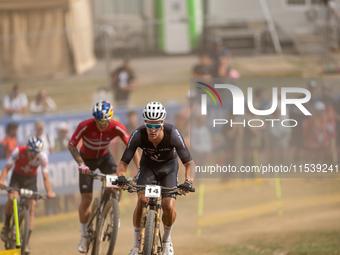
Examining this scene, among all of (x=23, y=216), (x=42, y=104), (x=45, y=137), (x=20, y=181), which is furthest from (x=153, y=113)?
(x=42, y=104)

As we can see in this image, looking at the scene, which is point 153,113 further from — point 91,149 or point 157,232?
point 91,149

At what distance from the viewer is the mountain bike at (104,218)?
26.8 feet

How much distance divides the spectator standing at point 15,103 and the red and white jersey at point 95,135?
21.1ft

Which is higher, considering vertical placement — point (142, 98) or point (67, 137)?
point (142, 98)

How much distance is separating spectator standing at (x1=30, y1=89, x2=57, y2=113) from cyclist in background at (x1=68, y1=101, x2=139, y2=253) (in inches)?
238

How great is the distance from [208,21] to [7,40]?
6271 mm

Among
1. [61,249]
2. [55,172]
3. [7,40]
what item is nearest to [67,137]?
[55,172]

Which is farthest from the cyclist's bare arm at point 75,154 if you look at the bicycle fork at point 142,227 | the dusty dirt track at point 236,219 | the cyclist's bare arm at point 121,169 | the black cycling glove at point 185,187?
the dusty dirt track at point 236,219

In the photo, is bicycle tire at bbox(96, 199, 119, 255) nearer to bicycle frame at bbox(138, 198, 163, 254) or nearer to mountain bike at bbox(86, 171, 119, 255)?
mountain bike at bbox(86, 171, 119, 255)

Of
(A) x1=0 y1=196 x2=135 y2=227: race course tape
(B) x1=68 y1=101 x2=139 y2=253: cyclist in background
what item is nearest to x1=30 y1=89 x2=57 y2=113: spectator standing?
(A) x1=0 y1=196 x2=135 y2=227: race course tape

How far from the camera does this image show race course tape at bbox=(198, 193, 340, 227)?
13.2 meters

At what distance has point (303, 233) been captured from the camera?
12.0m

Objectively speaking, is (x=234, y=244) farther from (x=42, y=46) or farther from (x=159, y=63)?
(x=42, y=46)

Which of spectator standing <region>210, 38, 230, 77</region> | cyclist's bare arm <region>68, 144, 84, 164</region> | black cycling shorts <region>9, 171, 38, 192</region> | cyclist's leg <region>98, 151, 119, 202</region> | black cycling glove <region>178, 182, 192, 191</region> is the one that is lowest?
black cycling shorts <region>9, 171, 38, 192</region>
